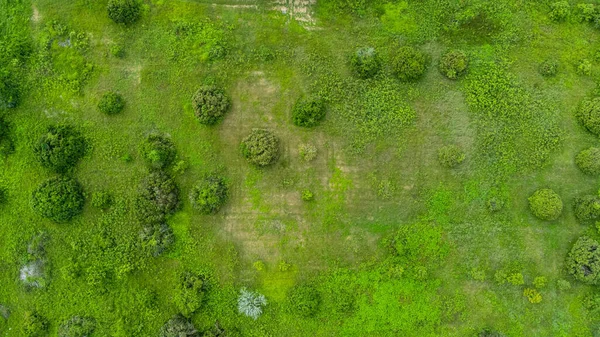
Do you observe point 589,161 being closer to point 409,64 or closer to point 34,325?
point 409,64

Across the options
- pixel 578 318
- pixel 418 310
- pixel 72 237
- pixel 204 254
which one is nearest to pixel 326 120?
pixel 204 254

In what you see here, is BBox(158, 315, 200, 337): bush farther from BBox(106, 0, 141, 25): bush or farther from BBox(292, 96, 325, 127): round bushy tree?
BBox(106, 0, 141, 25): bush

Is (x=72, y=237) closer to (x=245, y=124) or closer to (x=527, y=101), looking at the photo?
(x=245, y=124)

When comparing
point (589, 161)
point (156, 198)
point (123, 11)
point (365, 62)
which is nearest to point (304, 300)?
point (156, 198)

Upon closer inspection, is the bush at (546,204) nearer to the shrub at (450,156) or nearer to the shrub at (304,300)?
the shrub at (450,156)

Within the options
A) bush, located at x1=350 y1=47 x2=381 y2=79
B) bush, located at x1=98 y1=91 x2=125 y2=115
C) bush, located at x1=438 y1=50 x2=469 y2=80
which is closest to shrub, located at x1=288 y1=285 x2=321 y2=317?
bush, located at x1=350 y1=47 x2=381 y2=79

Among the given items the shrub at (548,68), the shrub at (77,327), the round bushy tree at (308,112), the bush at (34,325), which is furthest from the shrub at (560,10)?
the bush at (34,325)
